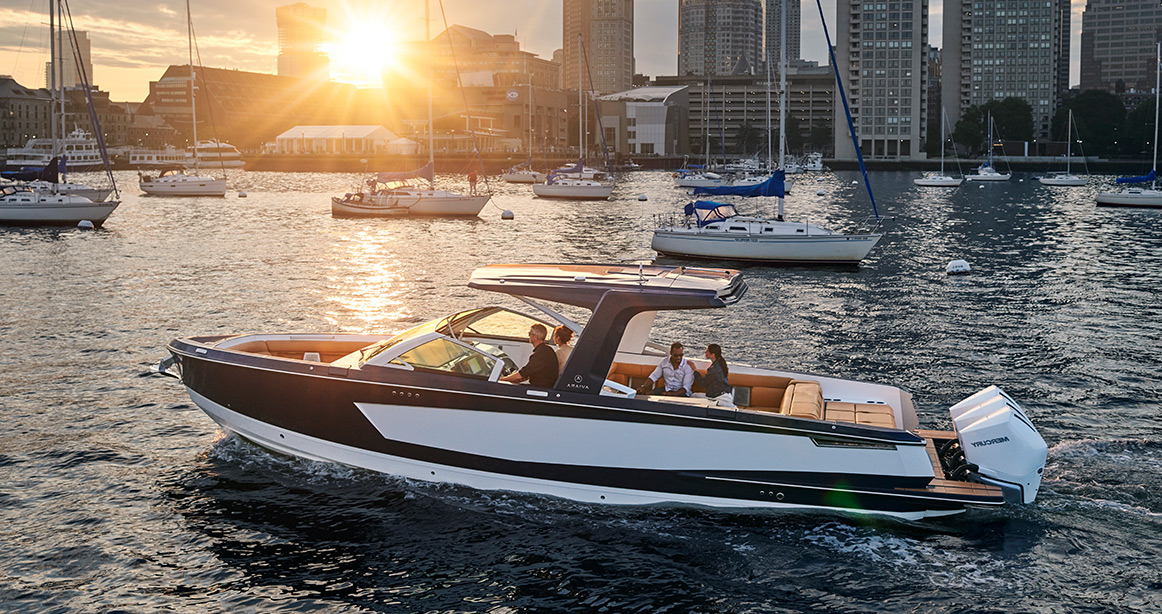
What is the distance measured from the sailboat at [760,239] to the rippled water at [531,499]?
4447 mm

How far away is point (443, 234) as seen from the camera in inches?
2270

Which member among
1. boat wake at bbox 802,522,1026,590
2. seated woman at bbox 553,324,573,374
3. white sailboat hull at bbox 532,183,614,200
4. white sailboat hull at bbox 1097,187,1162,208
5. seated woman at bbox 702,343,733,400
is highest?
white sailboat hull at bbox 532,183,614,200

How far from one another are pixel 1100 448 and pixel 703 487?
7.00 metres

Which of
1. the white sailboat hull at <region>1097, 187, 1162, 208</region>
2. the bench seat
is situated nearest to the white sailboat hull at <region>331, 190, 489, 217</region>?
the white sailboat hull at <region>1097, 187, 1162, 208</region>

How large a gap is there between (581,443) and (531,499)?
1162 mm

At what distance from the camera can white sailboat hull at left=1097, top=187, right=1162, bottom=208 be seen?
78.4 metres

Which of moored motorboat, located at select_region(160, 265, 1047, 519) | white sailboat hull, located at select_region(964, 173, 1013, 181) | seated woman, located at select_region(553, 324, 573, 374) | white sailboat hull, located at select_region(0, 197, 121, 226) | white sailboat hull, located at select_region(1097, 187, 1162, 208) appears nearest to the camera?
moored motorboat, located at select_region(160, 265, 1047, 519)

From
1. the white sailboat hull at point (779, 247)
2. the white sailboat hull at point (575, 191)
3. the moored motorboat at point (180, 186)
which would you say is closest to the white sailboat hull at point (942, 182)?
the white sailboat hull at point (575, 191)

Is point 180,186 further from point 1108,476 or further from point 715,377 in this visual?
point 1108,476

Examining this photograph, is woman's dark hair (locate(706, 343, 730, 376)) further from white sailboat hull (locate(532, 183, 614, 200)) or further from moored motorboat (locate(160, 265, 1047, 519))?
white sailboat hull (locate(532, 183, 614, 200))

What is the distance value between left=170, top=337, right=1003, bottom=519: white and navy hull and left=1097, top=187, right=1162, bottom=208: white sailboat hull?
3071 inches

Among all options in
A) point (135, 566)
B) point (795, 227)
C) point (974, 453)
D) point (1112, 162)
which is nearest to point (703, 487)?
point (974, 453)

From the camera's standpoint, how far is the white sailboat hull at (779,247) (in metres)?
40.1

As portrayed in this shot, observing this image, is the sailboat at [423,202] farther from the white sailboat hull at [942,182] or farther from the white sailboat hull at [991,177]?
the white sailboat hull at [991,177]
